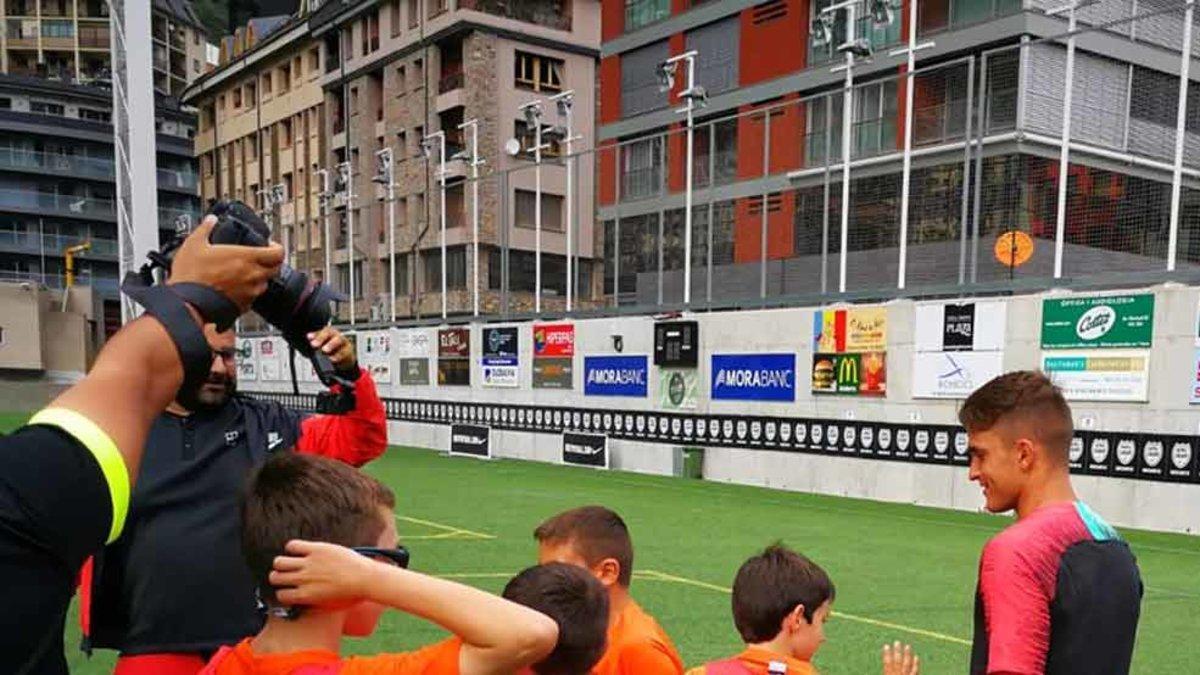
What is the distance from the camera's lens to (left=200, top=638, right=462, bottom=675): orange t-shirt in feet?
4.95

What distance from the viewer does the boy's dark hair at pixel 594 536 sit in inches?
109

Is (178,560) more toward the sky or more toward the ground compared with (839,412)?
more toward the sky

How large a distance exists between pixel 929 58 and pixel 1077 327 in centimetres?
1300

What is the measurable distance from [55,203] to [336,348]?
69.4m

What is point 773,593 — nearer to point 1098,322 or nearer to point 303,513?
point 303,513

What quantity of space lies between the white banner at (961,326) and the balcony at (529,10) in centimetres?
3011

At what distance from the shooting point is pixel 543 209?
35875mm

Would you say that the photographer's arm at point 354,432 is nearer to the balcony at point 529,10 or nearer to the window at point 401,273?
the window at point 401,273

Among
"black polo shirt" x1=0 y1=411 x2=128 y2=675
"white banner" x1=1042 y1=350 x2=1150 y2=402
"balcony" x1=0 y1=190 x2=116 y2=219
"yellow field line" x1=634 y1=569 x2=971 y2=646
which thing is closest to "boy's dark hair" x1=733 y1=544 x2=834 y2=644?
"black polo shirt" x1=0 y1=411 x2=128 y2=675

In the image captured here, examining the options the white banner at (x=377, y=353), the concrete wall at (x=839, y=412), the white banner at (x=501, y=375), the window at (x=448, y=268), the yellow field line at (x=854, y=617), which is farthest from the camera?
the window at (x=448, y=268)

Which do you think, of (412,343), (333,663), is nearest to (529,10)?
(412,343)

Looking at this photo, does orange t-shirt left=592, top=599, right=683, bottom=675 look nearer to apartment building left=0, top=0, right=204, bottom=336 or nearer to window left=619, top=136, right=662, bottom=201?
window left=619, top=136, right=662, bottom=201

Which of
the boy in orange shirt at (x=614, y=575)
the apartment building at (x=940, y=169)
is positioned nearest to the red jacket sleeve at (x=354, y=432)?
the boy in orange shirt at (x=614, y=575)

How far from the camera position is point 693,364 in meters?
16.4
